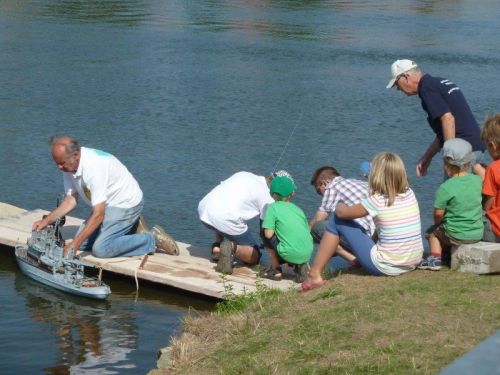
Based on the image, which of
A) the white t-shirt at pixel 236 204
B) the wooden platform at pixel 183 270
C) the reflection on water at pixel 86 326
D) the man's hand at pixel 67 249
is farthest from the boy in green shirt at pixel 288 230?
the man's hand at pixel 67 249

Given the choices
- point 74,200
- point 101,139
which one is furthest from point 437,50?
point 74,200

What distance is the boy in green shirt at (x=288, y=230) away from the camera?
901cm

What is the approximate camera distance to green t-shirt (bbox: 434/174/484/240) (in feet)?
25.9

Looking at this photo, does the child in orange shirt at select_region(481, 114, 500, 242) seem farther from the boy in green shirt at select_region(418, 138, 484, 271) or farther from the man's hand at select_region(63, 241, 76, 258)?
the man's hand at select_region(63, 241, 76, 258)

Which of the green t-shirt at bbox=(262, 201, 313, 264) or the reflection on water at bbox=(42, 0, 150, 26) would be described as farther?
the reflection on water at bbox=(42, 0, 150, 26)

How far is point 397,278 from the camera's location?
25.4 ft

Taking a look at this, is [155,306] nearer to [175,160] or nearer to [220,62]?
[175,160]

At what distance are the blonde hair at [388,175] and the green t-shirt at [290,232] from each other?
1.41m

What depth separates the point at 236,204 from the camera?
9.41 metres

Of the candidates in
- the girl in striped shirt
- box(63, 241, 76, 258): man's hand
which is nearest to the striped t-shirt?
the girl in striped shirt

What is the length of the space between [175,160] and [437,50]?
11778 millimetres

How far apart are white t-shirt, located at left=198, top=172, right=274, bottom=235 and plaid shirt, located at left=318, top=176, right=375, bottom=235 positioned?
50 cm

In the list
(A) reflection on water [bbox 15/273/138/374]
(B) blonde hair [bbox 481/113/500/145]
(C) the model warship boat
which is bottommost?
(A) reflection on water [bbox 15/273/138/374]

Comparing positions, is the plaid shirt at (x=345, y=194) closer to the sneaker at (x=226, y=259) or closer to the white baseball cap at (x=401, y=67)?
the sneaker at (x=226, y=259)
